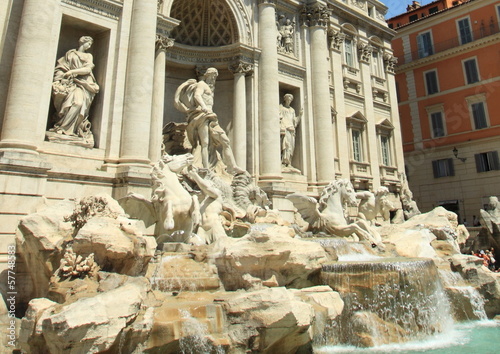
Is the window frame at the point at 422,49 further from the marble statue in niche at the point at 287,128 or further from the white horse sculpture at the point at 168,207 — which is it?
the white horse sculpture at the point at 168,207

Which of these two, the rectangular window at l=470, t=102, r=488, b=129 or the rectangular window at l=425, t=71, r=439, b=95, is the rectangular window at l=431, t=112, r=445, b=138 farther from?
the rectangular window at l=470, t=102, r=488, b=129

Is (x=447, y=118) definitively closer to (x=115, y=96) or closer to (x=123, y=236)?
(x=115, y=96)

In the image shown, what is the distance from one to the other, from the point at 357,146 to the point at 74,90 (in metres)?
13.7

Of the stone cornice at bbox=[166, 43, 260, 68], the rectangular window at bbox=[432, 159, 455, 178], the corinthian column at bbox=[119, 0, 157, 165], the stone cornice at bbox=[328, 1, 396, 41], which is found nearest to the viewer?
the corinthian column at bbox=[119, 0, 157, 165]

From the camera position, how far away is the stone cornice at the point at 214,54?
1559cm

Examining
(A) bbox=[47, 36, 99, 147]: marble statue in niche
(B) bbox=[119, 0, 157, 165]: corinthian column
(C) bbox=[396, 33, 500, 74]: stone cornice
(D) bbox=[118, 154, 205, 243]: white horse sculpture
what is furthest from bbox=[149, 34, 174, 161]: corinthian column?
(C) bbox=[396, 33, 500, 74]: stone cornice

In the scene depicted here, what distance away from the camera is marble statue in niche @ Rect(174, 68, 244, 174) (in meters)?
13.8

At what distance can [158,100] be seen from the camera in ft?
42.2

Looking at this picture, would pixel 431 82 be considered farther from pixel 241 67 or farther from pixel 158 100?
pixel 158 100

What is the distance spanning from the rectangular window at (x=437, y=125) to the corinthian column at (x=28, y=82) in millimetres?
22698

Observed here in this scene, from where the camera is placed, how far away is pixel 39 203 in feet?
30.2

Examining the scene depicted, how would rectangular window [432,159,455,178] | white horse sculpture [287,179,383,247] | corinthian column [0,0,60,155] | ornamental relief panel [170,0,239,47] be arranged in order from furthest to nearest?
rectangular window [432,159,455,178] → ornamental relief panel [170,0,239,47] → white horse sculpture [287,179,383,247] → corinthian column [0,0,60,155]

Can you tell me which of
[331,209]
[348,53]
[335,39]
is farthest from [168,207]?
[348,53]

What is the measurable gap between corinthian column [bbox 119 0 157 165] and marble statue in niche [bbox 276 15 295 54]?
6.55 meters
